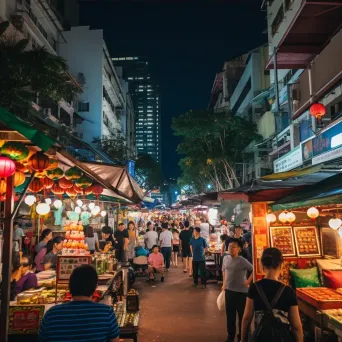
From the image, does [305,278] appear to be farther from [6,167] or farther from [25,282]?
[6,167]

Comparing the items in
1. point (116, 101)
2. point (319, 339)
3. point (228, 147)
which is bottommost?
point (319, 339)

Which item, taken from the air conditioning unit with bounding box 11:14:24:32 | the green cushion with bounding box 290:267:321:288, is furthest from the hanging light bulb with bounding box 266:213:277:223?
the air conditioning unit with bounding box 11:14:24:32

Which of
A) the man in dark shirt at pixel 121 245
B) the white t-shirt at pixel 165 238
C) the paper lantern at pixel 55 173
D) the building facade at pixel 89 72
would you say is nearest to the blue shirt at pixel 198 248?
the man in dark shirt at pixel 121 245

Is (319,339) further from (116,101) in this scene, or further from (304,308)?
(116,101)

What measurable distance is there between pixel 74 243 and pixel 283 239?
438cm

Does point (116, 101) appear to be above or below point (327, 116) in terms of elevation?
above

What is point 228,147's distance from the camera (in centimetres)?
3159

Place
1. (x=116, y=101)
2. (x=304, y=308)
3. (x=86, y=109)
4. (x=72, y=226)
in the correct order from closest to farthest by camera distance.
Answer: (x=304, y=308)
(x=72, y=226)
(x=86, y=109)
(x=116, y=101)

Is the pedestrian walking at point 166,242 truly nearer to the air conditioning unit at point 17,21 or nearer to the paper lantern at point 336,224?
the paper lantern at point 336,224

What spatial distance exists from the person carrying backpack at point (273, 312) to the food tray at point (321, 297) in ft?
8.12

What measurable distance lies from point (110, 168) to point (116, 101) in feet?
166

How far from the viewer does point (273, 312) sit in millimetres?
3707

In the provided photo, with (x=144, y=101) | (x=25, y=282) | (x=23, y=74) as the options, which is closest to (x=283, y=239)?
(x=25, y=282)

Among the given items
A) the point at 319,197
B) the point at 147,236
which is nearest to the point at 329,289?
the point at 319,197
